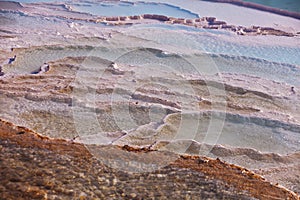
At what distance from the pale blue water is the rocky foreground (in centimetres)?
668

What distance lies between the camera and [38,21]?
9.13 m

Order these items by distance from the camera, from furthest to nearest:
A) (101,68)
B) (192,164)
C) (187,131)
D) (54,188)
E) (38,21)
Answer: (38,21)
(101,68)
(187,131)
(192,164)
(54,188)

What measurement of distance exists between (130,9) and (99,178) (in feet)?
26.1

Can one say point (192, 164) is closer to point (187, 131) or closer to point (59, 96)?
point (187, 131)

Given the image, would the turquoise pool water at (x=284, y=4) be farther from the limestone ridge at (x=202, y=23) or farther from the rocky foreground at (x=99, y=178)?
the rocky foreground at (x=99, y=178)

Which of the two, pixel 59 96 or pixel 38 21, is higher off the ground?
pixel 38 21

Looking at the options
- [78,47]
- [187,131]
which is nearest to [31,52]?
[78,47]

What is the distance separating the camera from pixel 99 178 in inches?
138

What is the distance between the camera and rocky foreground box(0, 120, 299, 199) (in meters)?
3.26

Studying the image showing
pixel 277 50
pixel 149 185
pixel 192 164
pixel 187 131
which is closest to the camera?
pixel 149 185

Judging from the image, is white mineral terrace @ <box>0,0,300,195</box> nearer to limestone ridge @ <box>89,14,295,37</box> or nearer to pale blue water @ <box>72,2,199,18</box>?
limestone ridge @ <box>89,14,295,37</box>

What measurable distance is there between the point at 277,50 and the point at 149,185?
5346 mm

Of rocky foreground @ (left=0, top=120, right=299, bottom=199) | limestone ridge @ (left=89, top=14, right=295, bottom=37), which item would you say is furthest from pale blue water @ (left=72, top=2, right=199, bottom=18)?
rocky foreground @ (left=0, top=120, right=299, bottom=199)

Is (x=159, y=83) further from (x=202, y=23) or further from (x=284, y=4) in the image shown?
(x=284, y=4)
